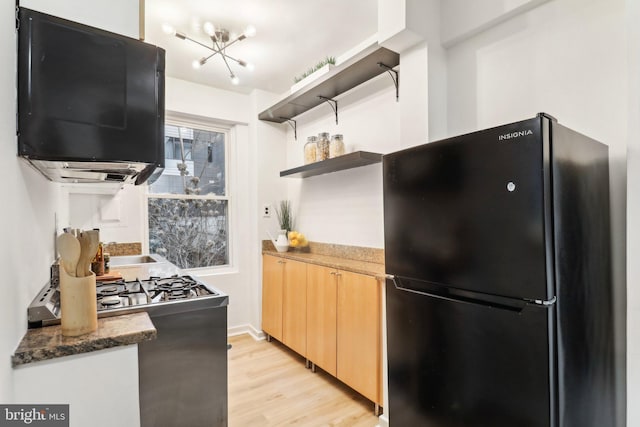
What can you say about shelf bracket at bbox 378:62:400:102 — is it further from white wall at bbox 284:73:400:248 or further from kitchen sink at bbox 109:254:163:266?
kitchen sink at bbox 109:254:163:266

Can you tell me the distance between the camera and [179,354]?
1502 mm

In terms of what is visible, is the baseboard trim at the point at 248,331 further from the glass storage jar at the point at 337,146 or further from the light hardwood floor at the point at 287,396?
the glass storage jar at the point at 337,146

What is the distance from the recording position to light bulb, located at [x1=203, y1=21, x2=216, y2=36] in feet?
7.50

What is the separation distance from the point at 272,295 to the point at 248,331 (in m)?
0.69

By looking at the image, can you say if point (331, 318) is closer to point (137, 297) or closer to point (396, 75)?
point (137, 297)

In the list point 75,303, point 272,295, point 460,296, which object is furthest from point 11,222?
point 272,295

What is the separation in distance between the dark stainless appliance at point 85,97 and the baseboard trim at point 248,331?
2718 millimetres

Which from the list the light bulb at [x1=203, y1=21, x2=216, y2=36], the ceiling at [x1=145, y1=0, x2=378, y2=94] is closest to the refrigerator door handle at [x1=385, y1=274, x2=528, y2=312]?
the ceiling at [x1=145, y1=0, x2=378, y2=94]

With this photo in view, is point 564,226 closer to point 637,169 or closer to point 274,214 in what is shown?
point 637,169

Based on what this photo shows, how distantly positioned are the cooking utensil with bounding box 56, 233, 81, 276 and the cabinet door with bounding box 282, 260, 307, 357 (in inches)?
76.5

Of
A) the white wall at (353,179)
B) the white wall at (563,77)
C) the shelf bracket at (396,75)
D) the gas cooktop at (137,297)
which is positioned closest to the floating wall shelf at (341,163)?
the white wall at (353,179)

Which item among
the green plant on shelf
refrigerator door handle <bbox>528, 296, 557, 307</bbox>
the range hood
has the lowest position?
refrigerator door handle <bbox>528, 296, 557, 307</bbox>

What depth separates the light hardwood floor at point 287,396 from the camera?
2.13 metres

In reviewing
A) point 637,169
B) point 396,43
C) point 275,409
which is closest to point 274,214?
point 275,409
